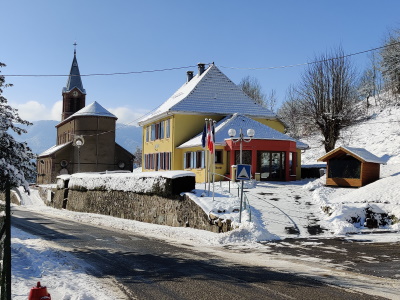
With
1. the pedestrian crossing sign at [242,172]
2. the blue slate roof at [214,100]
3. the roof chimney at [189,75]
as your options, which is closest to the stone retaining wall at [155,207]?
the pedestrian crossing sign at [242,172]

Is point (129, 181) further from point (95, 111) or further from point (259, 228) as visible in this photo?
point (95, 111)

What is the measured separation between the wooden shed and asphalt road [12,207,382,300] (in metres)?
13.5

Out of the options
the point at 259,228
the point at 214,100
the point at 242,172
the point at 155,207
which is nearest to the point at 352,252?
the point at 259,228

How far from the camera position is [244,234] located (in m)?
15.4

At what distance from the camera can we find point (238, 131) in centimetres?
3259

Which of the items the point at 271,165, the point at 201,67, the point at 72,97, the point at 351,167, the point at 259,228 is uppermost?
the point at 72,97

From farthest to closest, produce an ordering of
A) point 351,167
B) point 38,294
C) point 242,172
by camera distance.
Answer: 1. point 351,167
2. point 242,172
3. point 38,294

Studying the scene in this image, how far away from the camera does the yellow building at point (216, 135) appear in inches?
1228

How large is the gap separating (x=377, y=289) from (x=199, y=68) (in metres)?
36.2

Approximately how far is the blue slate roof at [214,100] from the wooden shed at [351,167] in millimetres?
13832

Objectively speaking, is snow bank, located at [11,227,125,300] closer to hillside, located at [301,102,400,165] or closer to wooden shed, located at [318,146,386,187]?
wooden shed, located at [318,146,386,187]

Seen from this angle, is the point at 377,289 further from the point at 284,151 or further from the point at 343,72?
the point at 343,72

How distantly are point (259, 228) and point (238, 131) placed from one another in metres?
17.2

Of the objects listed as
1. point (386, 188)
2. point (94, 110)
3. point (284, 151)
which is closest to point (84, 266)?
point (386, 188)
